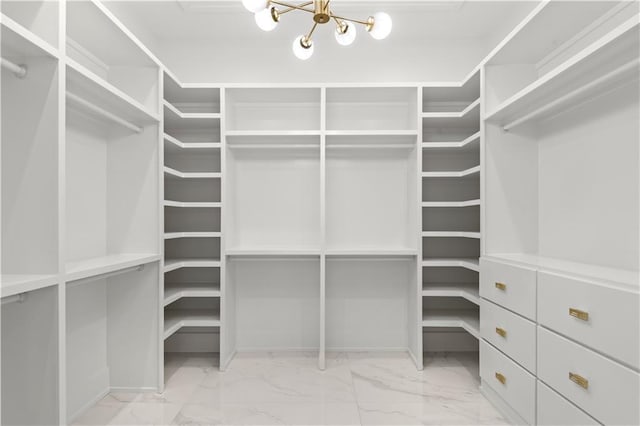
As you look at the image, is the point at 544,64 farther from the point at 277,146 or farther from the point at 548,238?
the point at 277,146

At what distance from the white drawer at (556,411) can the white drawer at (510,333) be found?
0.13 meters

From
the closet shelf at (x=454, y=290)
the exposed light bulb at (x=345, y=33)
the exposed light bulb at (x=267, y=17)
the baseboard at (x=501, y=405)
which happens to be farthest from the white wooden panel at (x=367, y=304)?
the exposed light bulb at (x=267, y=17)

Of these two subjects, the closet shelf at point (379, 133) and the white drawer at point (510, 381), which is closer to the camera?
the white drawer at point (510, 381)

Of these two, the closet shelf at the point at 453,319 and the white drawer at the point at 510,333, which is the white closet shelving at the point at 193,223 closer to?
the closet shelf at the point at 453,319

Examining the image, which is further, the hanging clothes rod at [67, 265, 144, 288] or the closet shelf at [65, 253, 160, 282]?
the hanging clothes rod at [67, 265, 144, 288]

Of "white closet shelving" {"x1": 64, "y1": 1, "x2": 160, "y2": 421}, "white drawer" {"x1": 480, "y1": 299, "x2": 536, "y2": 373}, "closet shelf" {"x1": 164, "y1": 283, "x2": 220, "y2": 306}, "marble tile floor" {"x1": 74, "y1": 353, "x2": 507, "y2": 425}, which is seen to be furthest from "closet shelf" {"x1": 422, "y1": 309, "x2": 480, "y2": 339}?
"white closet shelving" {"x1": 64, "y1": 1, "x2": 160, "y2": 421}

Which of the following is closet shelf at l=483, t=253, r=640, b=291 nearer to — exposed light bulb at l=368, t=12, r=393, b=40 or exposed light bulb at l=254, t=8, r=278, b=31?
exposed light bulb at l=368, t=12, r=393, b=40

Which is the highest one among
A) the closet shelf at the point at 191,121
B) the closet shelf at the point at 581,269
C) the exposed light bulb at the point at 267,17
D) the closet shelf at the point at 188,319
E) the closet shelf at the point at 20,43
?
the exposed light bulb at the point at 267,17

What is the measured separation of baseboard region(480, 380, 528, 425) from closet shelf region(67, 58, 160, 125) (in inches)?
116

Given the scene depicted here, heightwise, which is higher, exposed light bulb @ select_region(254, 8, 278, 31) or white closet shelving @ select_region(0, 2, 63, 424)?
exposed light bulb @ select_region(254, 8, 278, 31)

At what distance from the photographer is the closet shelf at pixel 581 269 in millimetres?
1407

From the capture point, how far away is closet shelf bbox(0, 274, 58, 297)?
1235 millimetres

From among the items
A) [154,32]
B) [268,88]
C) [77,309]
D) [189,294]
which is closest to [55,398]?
[77,309]

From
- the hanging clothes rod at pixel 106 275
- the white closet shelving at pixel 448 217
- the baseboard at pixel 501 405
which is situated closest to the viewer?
the hanging clothes rod at pixel 106 275
